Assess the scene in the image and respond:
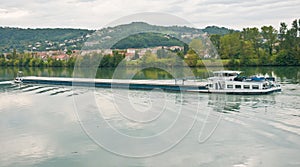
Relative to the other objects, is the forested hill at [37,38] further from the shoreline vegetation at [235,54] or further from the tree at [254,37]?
the tree at [254,37]

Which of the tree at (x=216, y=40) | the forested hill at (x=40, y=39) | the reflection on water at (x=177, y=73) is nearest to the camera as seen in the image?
the reflection on water at (x=177, y=73)

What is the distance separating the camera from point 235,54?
3853 centimetres

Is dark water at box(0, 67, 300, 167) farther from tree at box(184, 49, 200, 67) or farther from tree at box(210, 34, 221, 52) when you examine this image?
tree at box(210, 34, 221, 52)

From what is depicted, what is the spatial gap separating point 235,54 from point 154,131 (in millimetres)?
29587

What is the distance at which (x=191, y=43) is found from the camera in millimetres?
34906

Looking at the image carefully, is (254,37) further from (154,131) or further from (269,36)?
(154,131)

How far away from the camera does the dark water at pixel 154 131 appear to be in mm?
8195

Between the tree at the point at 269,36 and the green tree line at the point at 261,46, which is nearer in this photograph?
the green tree line at the point at 261,46

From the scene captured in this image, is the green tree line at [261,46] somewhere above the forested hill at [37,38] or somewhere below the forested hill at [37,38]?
below

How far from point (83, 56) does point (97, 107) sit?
28.9 metres

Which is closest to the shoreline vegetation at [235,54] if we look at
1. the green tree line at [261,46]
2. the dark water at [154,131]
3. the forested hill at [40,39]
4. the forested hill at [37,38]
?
the green tree line at [261,46]

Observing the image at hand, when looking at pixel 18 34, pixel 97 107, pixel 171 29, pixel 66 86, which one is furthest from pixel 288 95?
pixel 18 34

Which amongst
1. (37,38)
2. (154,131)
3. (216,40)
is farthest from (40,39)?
(154,131)

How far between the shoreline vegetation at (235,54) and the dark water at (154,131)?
65.5 feet
